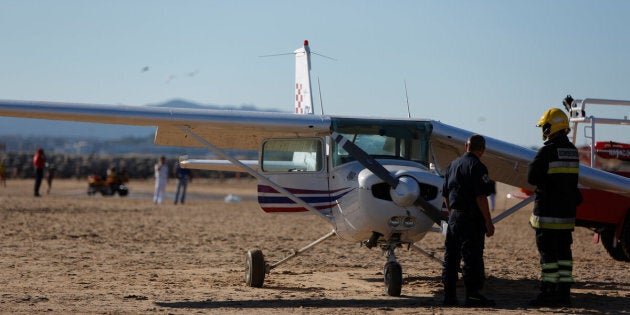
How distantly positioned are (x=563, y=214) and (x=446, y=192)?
4.21 feet

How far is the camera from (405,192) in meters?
10.7

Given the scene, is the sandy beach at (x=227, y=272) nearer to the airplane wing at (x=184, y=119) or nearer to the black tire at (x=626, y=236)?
the black tire at (x=626, y=236)

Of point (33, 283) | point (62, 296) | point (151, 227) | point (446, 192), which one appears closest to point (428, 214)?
point (446, 192)

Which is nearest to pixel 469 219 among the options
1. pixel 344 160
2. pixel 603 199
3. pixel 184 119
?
pixel 344 160

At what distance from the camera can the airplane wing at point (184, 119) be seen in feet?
37.1

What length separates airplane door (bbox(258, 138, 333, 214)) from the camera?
41.1ft

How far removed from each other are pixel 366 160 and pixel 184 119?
93.2 inches

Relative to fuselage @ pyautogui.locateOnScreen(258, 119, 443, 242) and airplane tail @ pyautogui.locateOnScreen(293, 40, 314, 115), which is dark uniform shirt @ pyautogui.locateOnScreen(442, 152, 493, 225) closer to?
fuselage @ pyautogui.locateOnScreen(258, 119, 443, 242)

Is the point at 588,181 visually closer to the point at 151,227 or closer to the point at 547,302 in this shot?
the point at 547,302

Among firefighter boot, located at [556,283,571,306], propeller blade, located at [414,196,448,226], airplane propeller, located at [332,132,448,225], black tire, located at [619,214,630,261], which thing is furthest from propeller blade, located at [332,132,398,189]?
black tire, located at [619,214,630,261]

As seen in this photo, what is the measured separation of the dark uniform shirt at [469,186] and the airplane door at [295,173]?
231 cm

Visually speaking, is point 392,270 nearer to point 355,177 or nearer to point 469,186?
point 355,177

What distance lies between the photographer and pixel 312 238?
828 inches

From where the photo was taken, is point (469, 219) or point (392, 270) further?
point (392, 270)
